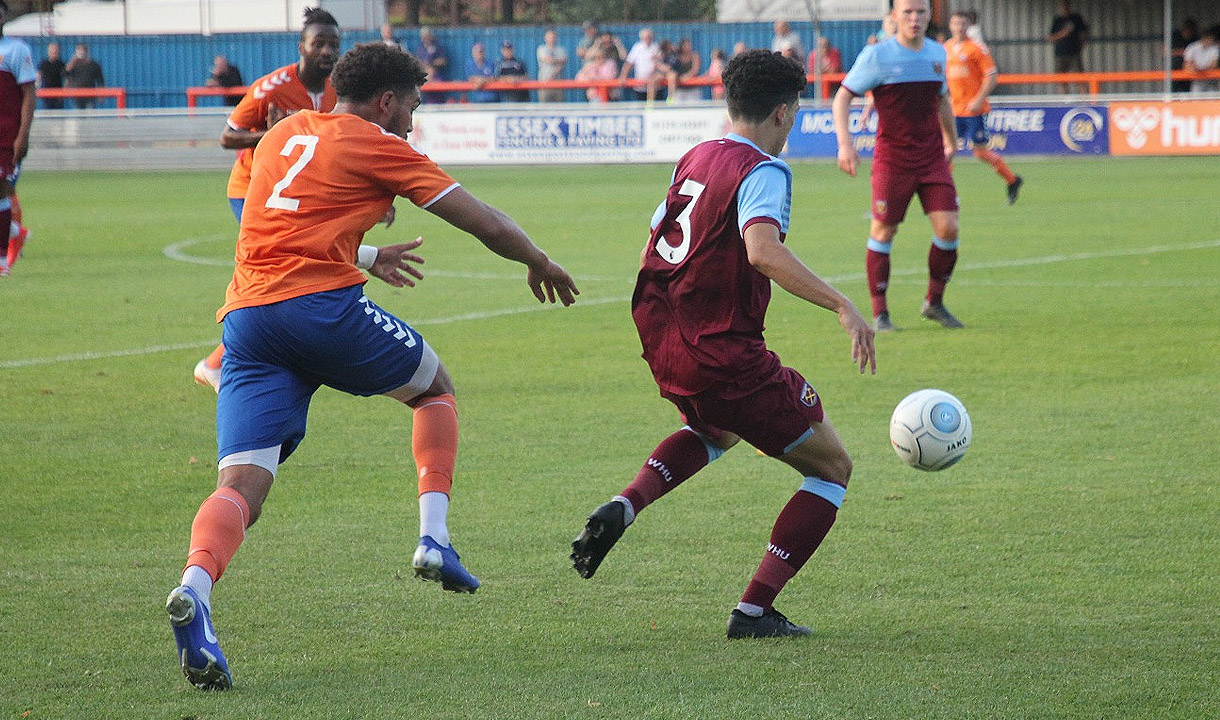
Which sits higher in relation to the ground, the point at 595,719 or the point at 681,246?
the point at 681,246

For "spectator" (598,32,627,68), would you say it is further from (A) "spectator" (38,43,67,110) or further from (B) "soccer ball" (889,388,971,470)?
(B) "soccer ball" (889,388,971,470)

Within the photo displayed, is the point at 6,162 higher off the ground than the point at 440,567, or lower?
higher

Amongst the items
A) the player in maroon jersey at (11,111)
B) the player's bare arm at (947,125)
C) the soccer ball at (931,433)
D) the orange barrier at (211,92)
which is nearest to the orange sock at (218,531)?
the soccer ball at (931,433)

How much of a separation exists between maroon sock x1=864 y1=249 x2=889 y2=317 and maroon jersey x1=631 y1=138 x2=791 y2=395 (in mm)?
5824

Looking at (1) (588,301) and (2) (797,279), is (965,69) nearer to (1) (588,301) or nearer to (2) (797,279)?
(1) (588,301)

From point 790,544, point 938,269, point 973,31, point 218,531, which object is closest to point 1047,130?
point 973,31

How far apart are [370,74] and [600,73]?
2728 cm

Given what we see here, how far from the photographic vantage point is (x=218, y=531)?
13.4 ft

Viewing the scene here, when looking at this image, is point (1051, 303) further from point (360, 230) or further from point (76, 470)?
point (360, 230)

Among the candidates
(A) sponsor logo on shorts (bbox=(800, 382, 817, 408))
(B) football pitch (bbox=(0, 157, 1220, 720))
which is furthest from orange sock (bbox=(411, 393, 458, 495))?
(A) sponsor logo on shorts (bbox=(800, 382, 817, 408))

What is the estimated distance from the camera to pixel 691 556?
17.2 feet

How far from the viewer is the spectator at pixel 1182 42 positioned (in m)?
31.8

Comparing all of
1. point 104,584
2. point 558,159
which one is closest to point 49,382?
point 104,584

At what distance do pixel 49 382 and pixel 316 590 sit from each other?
14.9 ft
